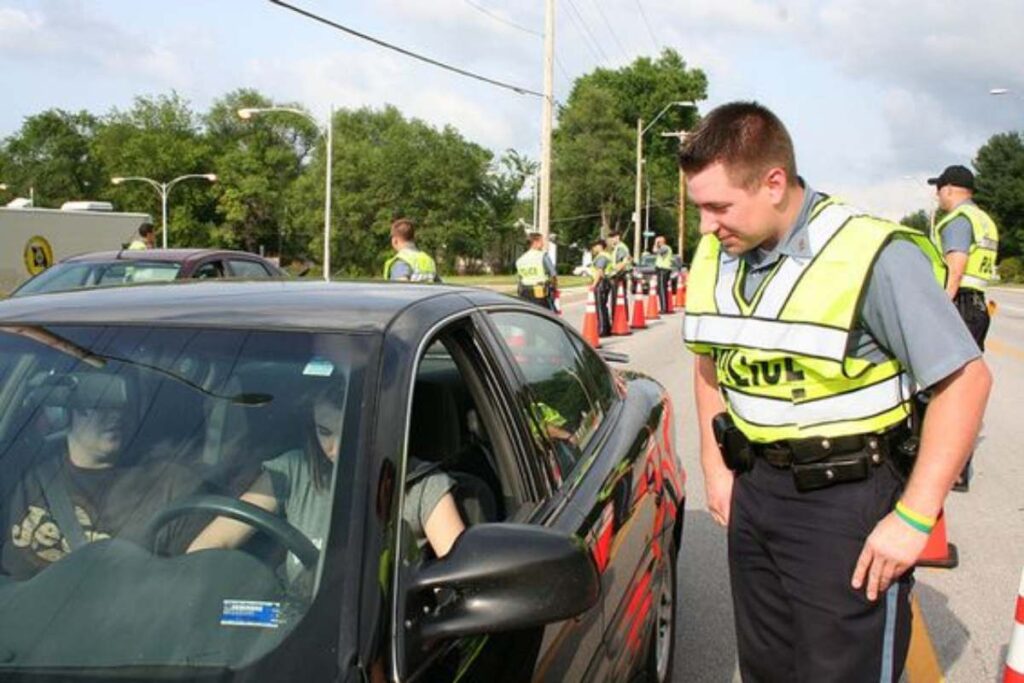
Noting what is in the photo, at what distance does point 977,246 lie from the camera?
6.58 m

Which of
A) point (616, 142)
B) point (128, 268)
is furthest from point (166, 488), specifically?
point (616, 142)

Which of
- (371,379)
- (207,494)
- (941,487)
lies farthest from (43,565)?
(941,487)

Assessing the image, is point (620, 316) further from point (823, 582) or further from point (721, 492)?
point (823, 582)

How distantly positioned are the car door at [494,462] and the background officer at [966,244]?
15.3 ft

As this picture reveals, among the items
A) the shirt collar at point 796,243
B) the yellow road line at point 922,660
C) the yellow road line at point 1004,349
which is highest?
the shirt collar at point 796,243

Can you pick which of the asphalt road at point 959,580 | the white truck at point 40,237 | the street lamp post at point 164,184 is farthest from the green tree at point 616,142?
the asphalt road at point 959,580

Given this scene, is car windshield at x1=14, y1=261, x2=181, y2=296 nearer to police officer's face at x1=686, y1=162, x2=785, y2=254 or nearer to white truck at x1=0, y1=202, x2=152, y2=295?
police officer's face at x1=686, y1=162, x2=785, y2=254

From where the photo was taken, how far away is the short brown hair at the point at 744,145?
7.58 feet

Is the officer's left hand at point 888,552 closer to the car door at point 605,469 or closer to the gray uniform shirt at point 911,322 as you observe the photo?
the gray uniform shirt at point 911,322

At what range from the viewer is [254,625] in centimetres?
171

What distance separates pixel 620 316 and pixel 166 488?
53.4ft

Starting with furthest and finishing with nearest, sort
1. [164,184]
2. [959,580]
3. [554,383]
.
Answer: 1. [164,184]
2. [959,580]
3. [554,383]

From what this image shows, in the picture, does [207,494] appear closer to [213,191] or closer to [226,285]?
[226,285]

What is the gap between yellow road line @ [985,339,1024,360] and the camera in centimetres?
1593
